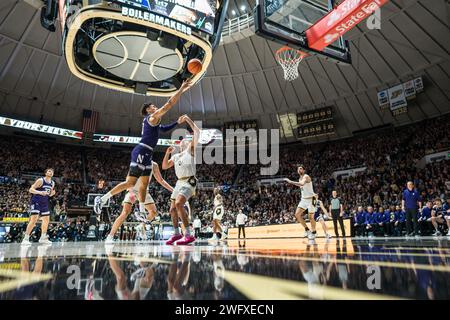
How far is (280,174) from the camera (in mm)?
26281

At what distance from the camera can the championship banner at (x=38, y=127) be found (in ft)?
71.4

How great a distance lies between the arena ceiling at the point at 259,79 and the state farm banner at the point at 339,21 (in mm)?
8776

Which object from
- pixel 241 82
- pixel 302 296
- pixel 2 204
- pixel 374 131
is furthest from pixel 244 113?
pixel 302 296

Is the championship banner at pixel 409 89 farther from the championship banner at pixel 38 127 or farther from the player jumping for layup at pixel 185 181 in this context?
the championship banner at pixel 38 127

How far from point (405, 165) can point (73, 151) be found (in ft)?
85.4

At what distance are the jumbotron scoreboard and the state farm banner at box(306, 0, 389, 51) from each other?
2894 millimetres

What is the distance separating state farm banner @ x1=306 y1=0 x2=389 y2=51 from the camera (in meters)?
8.33

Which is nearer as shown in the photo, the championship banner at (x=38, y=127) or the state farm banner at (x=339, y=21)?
the state farm banner at (x=339, y=21)

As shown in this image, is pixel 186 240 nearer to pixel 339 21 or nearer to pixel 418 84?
pixel 339 21

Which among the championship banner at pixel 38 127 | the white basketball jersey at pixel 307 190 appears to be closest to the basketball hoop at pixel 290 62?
the white basketball jersey at pixel 307 190

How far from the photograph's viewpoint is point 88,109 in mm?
24719

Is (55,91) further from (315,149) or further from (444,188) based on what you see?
(444,188)

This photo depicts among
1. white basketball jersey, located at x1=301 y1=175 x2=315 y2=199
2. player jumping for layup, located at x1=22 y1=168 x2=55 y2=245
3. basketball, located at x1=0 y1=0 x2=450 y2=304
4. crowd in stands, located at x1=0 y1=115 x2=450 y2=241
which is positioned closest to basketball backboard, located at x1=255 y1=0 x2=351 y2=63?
basketball, located at x1=0 y1=0 x2=450 y2=304

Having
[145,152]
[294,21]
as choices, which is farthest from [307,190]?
[294,21]
